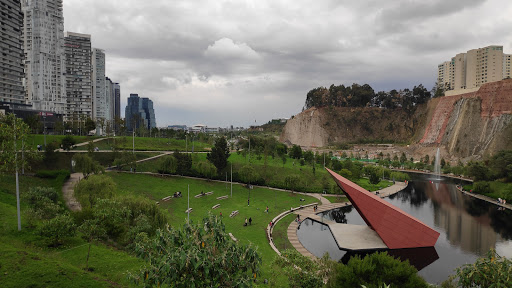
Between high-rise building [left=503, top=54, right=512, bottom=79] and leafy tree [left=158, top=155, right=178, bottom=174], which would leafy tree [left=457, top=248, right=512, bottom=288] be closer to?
leafy tree [left=158, top=155, right=178, bottom=174]

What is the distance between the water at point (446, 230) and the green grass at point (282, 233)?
5.15 feet

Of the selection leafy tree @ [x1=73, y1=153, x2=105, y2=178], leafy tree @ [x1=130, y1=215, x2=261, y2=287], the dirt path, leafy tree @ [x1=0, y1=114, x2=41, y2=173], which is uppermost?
leafy tree @ [x1=0, y1=114, x2=41, y2=173]

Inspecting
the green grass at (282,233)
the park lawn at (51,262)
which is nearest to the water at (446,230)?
the green grass at (282,233)

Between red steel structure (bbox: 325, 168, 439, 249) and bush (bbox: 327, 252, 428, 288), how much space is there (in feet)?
34.6

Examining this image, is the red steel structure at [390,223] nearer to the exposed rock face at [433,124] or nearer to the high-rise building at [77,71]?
the exposed rock face at [433,124]

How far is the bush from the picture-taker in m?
13.4

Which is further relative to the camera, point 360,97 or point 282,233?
point 360,97

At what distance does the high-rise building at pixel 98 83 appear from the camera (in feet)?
435

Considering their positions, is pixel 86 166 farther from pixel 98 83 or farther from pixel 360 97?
pixel 98 83

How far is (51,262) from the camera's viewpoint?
14.4 metres

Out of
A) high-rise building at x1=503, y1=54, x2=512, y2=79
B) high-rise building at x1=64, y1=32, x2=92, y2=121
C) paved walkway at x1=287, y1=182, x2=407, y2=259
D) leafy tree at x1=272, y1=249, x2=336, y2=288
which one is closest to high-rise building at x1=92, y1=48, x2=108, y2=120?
high-rise building at x1=64, y1=32, x2=92, y2=121

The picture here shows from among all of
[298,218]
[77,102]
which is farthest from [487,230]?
[77,102]

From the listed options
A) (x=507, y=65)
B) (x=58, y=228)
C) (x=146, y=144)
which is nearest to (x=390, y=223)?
(x=58, y=228)

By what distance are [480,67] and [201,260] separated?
470 ft
